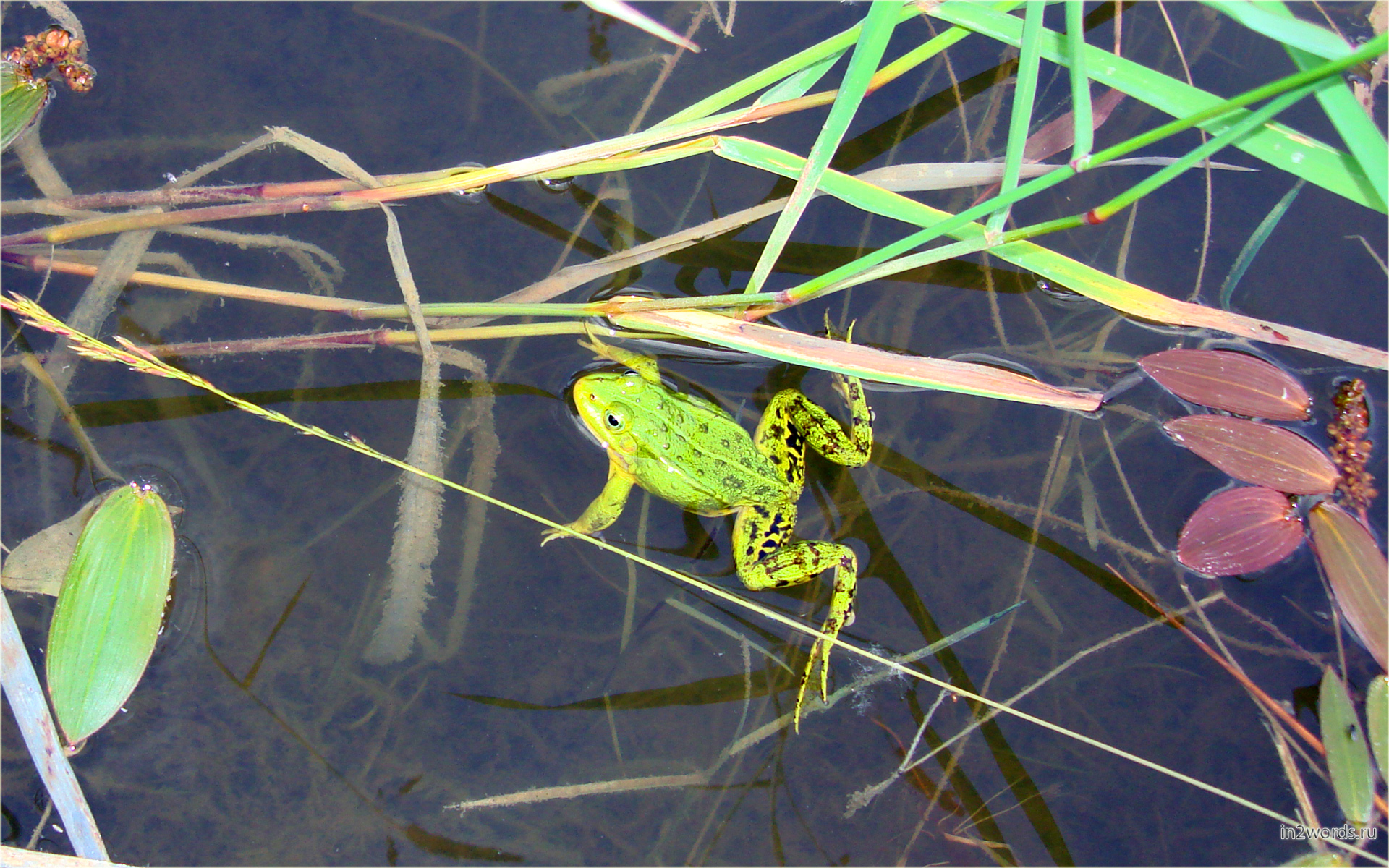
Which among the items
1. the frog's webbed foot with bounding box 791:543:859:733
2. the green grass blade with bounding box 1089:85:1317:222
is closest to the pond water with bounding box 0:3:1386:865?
the frog's webbed foot with bounding box 791:543:859:733

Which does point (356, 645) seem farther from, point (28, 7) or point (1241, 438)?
point (1241, 438)

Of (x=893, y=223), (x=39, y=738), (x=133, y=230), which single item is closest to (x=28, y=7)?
(x=133, y=230)

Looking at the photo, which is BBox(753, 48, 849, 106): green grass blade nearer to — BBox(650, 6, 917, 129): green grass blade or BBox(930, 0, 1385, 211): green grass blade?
BBox(650, 6, 917, 129): green grass blade

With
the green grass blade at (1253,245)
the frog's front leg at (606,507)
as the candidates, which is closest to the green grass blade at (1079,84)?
the green grass blade at (1253,245)

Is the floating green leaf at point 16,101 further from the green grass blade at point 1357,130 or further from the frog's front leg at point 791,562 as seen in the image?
the green grass blade at point 1357,130

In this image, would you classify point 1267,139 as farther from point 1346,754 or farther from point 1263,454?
point 1346,754
